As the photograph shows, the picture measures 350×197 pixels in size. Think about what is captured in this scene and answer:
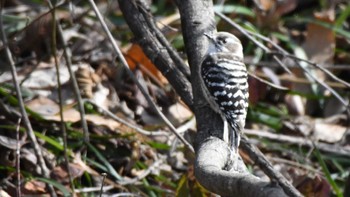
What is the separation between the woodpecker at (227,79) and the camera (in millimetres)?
4617

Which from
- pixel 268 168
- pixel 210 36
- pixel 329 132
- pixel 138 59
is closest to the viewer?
pixel 268 168

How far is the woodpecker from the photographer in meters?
4.62

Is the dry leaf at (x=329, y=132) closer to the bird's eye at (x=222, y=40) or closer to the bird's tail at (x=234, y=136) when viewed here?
the bird's eye at (x=222, y=40)

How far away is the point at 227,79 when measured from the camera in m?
5.00

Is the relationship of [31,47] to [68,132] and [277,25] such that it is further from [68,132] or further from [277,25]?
[277,25]

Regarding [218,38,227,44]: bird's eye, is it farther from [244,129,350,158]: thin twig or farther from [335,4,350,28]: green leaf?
[335,4,350,28]: green leaf

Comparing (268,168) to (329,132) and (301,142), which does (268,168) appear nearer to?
(301,142)

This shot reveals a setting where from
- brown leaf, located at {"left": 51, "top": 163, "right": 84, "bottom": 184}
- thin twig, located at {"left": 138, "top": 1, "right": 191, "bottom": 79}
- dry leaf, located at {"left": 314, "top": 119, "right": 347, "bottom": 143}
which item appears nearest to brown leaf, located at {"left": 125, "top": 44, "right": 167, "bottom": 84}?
brown leaf, located at {"left": 51, "top": 163, "right": 84, "bottom": 184}

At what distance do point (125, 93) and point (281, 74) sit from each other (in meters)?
1.59

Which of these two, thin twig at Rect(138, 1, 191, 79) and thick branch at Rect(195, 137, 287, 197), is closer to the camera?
thick branch at Rect(195, 137, 287, 197)

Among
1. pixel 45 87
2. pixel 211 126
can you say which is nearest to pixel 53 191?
pixel 45 87

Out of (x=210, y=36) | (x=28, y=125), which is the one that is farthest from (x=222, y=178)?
(x=28, y=125)

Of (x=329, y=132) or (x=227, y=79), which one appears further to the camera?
(x=329, y=132)

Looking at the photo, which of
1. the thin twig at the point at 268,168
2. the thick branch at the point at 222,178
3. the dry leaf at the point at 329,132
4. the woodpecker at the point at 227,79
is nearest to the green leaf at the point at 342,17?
the dry leaf at the point at 329,132
